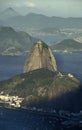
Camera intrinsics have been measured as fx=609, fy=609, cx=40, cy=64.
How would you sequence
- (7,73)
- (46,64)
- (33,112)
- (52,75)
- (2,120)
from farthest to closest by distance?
(7,73), (46,64), (52,75), (33,112), (2,120)

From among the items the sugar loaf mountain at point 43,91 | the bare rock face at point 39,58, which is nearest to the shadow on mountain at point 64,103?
the sugar loaf mountain at point 43,91

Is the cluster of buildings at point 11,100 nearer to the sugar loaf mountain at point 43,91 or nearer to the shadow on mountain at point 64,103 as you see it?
the sugar loaf mountain at point 43,91

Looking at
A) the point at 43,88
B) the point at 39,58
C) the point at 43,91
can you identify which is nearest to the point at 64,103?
the point at 43,91

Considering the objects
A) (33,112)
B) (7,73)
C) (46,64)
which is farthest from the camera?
(7,73)

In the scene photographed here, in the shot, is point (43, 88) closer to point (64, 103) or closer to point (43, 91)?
point (43, 91)

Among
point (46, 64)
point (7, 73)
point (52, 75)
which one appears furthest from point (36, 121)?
point (7, 73)

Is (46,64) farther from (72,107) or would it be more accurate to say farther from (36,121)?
(36,121)

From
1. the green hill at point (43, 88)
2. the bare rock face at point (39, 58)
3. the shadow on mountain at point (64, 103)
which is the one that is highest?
the bare rock face at point (39, 58)

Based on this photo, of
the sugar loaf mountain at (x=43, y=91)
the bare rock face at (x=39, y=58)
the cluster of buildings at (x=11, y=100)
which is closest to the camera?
the sugar loaf mountain at (x=43, y=91)
